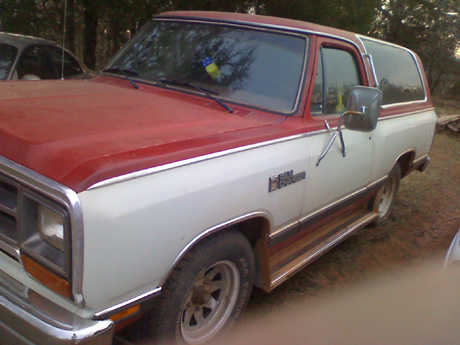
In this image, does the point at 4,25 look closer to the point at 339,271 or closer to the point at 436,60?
the point at 339,271

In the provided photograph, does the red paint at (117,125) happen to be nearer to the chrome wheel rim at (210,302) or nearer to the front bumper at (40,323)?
the front bumper at (40,323)

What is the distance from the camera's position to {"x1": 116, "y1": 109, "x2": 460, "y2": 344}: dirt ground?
3.62m

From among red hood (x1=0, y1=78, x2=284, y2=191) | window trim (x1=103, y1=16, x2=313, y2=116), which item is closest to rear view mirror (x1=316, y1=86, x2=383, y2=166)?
window trim (x1=103, y1=16, x2=313, y2=116)

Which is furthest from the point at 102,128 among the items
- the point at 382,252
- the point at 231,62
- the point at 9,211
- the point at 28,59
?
the point at 28,59

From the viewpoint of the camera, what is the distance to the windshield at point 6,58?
601 cm

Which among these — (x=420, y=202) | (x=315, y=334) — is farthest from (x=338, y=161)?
(x=420, y=202)

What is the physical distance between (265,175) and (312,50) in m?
1.19

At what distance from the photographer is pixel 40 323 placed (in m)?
1.92

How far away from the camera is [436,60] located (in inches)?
818

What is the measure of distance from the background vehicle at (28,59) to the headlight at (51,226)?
170 inches

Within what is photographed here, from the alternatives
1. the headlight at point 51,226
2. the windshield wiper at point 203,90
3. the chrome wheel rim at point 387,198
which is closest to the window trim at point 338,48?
the windshield wiper at point 203,90

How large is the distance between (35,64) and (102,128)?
15.8 ft

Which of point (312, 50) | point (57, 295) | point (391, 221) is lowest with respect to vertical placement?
point (391, 221)

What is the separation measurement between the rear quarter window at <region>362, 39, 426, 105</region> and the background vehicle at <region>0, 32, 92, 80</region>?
3786 millimetres
